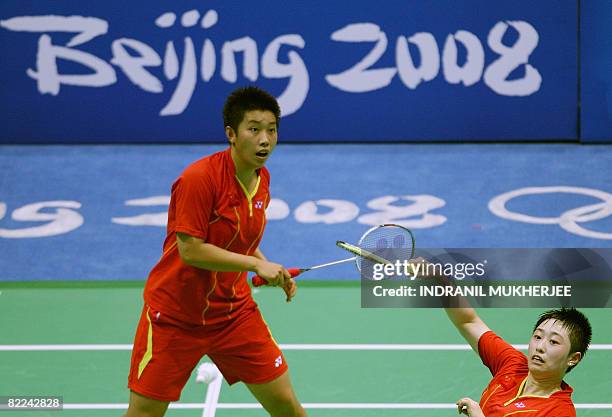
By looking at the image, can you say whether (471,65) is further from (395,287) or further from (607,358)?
(607,358)

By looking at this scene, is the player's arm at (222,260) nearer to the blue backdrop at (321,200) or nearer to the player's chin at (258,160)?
the player's chin at (258,160)

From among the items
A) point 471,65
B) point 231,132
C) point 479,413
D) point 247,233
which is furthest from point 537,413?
point 471,65

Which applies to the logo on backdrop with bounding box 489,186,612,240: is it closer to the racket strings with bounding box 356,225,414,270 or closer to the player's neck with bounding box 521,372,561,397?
the racket strings with bounding box 356,225,414,270

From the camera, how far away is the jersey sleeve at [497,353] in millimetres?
4773

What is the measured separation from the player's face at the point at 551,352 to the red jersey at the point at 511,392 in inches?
5.0

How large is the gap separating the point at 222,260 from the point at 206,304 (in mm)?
378

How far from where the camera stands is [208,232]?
4.71m

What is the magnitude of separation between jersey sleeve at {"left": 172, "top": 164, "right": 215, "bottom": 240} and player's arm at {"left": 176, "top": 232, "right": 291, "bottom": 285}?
36mm

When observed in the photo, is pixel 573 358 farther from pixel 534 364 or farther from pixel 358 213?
pixel 358 213

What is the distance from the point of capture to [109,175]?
10219 mm

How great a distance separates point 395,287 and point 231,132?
3.70m

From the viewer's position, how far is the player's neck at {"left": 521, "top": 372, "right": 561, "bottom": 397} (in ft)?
15.3

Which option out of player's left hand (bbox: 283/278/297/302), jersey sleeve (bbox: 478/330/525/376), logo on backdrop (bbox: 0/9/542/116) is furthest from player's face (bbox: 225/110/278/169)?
logo on backdrop (bbox: 0/9/542/116)

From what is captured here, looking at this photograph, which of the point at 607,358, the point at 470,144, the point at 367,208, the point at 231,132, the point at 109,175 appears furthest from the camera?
the point at 470,144
